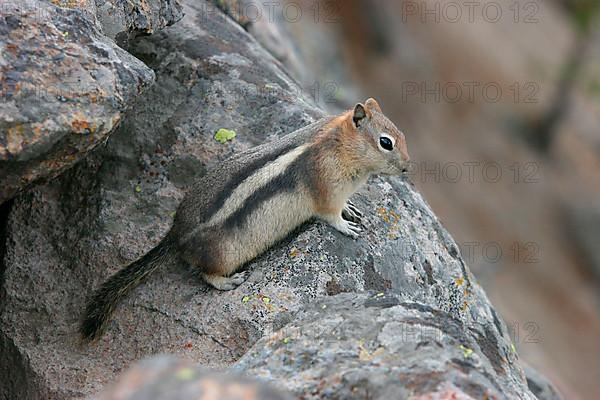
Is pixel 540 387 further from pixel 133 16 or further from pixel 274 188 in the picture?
pixel 133 16

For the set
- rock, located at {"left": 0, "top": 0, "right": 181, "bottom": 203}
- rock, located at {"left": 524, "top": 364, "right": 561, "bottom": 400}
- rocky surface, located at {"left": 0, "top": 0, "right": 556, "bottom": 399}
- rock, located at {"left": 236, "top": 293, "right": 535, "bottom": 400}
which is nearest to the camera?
rock, located at {"left": 236, "top": 293, "right": 535, "bottom": 400}

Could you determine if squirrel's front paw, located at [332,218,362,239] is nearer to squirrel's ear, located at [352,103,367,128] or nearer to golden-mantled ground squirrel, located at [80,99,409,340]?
golden-mantled ground squirrel, located at [80,99,409,340]

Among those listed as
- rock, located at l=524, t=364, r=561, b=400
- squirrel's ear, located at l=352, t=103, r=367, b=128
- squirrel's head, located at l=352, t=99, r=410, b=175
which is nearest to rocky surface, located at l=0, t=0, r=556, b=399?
squirrel's head, located at l=352, t=99, r=410, b=175

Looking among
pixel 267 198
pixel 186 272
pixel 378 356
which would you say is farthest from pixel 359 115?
pixel 378 356

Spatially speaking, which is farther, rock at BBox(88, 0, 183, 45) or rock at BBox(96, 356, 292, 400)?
rock at BBox(88, 0, 183, 45)

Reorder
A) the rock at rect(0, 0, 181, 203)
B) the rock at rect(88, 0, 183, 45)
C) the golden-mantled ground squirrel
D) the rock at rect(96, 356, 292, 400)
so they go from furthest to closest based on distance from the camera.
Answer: the rock at rect(88, 0, 183, 45), the golden-mantled ground squirrel, the rock at rect(0, 0, 181, 203), the rock at rect(96, 356, 292, 400)

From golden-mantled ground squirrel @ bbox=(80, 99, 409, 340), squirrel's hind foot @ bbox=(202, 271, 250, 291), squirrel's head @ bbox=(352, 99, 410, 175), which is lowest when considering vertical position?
squirrel's hind foot @ bbox=(202, 271, 250, 291)

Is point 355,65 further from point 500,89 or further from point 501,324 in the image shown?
point 501,324
